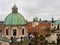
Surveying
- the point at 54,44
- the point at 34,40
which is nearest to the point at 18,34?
the point at 34,40

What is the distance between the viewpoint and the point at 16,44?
27344 millimetres

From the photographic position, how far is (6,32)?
30562 mm

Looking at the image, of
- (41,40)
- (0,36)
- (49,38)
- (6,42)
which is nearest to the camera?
(6,42)

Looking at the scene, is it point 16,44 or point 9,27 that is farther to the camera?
point 9,27

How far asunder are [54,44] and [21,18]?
235 inches

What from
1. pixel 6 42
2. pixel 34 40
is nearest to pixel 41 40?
pixel 34 40

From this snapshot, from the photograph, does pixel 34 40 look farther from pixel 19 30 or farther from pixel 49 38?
pixel 49 38

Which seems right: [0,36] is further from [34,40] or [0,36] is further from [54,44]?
[54,44]

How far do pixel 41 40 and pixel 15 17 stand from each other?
4993 millimetres

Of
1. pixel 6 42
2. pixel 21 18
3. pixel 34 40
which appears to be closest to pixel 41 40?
pixel 34 40

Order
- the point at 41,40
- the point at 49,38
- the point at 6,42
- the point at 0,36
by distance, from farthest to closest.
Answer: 1. the point at 49,38
2. the point at 41,40
3. the point at 0,36
4. the point at 6,42

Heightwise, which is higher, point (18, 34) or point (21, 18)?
point (21, 18)

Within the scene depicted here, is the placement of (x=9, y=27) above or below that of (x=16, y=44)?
above

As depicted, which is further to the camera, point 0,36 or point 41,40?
point 41,40
